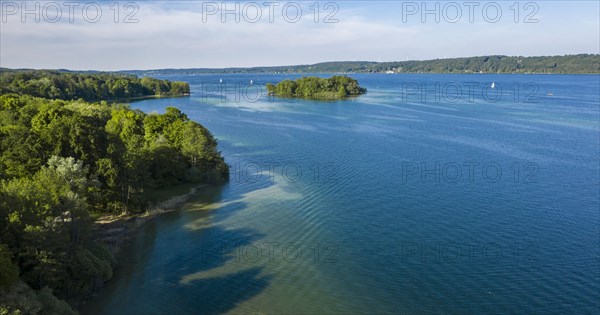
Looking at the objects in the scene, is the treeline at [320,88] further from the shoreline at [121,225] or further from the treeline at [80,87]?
the shoreline at [121,225]

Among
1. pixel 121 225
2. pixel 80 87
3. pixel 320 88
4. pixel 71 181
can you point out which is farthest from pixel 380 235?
pixel 80 87

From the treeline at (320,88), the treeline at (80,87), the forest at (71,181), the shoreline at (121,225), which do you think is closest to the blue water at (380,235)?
the shoreline at (121,225)

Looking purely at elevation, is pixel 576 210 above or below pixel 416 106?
below

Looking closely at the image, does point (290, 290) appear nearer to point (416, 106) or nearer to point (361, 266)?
point (361, 266)

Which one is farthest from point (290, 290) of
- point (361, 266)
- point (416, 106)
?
point (416, 106)

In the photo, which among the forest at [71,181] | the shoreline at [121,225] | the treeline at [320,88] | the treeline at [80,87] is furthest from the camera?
the treeline at [320,88]
